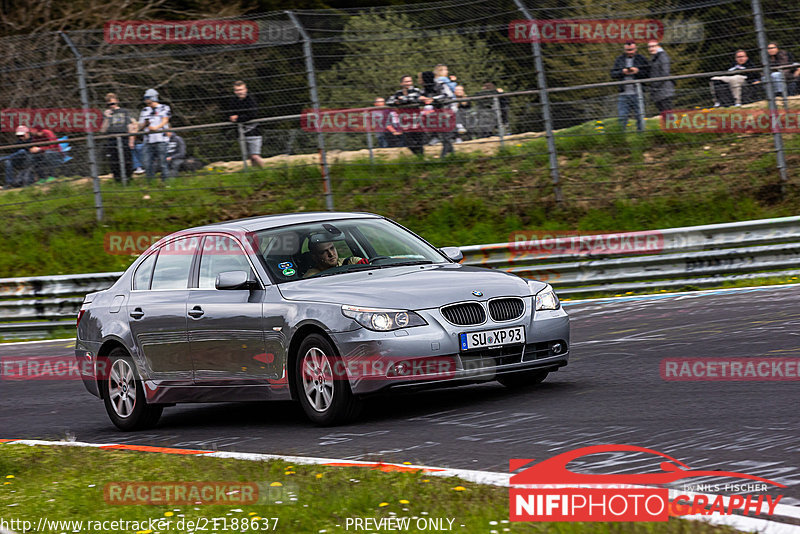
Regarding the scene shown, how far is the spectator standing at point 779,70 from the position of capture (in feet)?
55.2

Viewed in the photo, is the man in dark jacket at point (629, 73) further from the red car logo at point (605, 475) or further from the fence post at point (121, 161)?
the red car logo at point (605, 475)

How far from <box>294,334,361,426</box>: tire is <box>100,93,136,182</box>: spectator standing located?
11498 mm

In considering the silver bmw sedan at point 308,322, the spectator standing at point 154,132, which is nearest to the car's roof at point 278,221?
the silver bmw sedan at point 308,322

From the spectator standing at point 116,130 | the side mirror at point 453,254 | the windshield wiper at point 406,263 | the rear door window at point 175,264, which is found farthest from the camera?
the spectator standing at point 116,130

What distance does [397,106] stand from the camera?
706 inches

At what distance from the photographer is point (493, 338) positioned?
8398 millimetres

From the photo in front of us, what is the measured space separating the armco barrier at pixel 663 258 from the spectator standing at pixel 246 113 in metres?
4.39

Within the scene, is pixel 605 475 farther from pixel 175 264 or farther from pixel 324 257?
pixel 175 264

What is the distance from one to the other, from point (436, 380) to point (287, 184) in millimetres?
11176

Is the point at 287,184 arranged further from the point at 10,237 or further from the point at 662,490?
the point at 662,490

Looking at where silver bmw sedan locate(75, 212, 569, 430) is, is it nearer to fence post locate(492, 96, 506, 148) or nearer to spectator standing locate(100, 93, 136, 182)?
fence post locate(492, 96, 506, 148)

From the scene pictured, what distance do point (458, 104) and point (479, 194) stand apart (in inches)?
70.4

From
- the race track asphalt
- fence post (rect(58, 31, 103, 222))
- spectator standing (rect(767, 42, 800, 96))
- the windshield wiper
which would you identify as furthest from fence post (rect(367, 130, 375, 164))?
the windshield wiper

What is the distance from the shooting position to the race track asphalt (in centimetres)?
673
